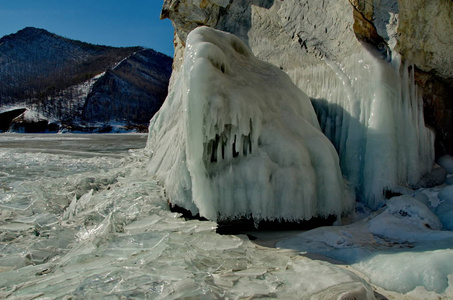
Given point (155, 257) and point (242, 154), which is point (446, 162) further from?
point (155, 257)

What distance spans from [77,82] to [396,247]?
245ft

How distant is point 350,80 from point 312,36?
1.05 meters

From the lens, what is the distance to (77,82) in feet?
220

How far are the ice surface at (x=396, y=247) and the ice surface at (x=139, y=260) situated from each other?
240 mm

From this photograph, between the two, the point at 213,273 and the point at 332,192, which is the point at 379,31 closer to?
the point at 332,192

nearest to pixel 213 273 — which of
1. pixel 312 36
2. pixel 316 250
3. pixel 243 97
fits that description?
pixel 316 250

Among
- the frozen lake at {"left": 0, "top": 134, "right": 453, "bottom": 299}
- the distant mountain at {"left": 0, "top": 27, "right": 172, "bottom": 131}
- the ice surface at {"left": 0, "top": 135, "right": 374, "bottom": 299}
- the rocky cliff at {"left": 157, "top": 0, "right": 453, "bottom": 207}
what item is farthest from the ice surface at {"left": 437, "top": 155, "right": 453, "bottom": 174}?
the distant mountain at {"left": 0, "top": 27, "right": 172, "bottom": 131}

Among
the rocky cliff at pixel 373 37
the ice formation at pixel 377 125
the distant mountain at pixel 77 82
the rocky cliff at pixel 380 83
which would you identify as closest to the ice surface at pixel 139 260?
the ice formation at pixel 377 125

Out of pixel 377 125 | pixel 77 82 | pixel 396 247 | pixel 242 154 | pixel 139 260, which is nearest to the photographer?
pixel 139 260

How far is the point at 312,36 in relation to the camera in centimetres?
448

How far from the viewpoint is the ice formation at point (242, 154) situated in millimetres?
Result: 2602

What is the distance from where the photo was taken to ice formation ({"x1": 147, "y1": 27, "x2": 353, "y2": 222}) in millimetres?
2602

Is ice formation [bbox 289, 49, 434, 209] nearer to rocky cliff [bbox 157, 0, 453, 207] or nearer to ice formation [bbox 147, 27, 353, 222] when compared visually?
rocky cliff [bbox 157, 0, 453, 207]

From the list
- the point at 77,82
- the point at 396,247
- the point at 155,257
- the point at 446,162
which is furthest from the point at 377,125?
the point at 77,82
